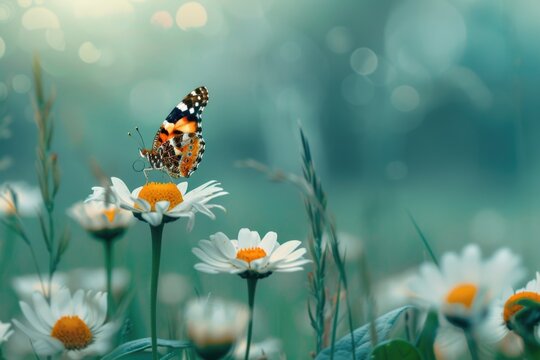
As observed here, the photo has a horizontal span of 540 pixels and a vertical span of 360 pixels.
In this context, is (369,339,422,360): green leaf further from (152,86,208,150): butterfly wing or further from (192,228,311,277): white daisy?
(152,86,208,150): butterfly wing

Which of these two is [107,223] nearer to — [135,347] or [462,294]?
[135,347]

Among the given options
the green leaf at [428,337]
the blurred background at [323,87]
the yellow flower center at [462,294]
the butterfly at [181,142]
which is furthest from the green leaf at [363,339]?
the blurred background at [323,87]

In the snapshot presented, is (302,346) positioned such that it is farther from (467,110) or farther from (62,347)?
(467,110)

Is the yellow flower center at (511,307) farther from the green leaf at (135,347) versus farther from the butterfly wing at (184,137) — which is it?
the butterfly wing at (184,137)

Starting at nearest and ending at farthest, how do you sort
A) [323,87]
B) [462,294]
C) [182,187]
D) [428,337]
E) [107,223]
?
[462,294] → [428,337] → [182,187] → [107,223] → [323,87]

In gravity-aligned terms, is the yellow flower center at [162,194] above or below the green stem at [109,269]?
above

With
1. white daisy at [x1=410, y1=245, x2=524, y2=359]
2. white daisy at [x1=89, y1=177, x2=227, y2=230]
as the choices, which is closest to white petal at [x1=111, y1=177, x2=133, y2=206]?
white daisy at [x1=89, y1=177, x2=227, y2=230]

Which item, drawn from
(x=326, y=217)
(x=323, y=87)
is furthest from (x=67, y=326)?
(x=323, y=87)
